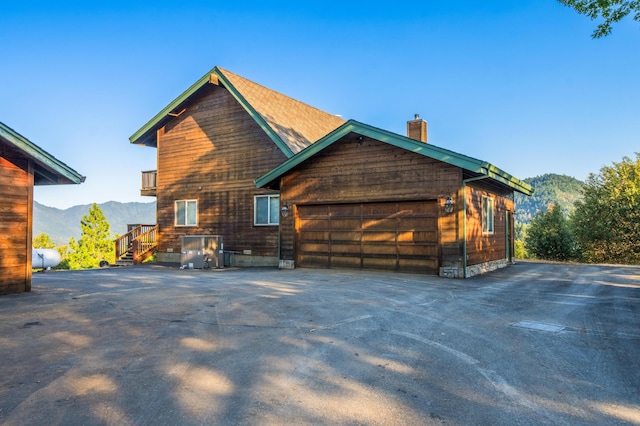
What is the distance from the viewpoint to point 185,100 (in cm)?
1983

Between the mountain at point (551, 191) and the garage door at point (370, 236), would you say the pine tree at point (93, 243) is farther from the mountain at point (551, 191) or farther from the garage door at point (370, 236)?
the mountain at point (551, 191)

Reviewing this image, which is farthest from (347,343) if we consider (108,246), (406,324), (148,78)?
(108,246)

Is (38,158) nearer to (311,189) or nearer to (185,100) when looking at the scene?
(311,189)

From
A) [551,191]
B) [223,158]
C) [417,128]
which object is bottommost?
[223,158]

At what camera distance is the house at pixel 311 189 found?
12.7m

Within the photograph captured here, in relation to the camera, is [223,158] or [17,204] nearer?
[17,204]

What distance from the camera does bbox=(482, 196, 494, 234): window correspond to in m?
14.3

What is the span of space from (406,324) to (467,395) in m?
2.74

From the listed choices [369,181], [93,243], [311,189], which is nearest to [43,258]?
[311,189]

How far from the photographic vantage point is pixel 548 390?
385cm

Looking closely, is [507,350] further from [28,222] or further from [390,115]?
[390,115]

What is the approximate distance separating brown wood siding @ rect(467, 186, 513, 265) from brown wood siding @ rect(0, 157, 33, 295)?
11478 mm

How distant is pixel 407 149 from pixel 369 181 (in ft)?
5.51

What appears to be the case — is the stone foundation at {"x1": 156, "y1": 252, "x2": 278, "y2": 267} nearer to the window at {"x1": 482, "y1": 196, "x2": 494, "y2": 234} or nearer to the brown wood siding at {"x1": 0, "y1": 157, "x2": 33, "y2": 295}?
the window at {"x1": 482, "y1": 196, "x2": 494, "y2": 234}
